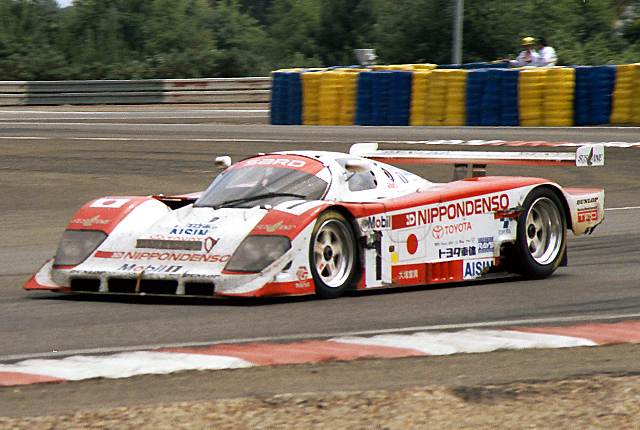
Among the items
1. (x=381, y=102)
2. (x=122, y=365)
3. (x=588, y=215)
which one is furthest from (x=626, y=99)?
(x=122, y=365)

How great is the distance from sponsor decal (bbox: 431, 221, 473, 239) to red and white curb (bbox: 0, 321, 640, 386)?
2163 mm

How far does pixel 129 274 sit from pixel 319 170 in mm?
1659

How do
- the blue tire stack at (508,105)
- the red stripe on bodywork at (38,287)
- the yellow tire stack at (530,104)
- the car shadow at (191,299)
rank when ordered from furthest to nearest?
the blue tire stack at (508,105) < the yellow tire stack at (530,104) < the red stripe on bodywork at (38,287) < the car shadow at (191,299)

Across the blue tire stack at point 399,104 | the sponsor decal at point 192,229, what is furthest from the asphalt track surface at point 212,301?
the blue tire stack at point 399,104

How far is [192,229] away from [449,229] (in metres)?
2.08

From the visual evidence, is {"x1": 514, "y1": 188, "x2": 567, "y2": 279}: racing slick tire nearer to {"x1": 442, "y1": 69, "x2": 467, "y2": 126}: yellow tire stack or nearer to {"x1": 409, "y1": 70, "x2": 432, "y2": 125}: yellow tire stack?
{"x1": 442, "y1": 69, "x2": 467, "y2": 126}: yellow tire stack

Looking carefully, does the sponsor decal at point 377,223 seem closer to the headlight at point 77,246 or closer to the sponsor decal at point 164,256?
the sponsor decal at point 164,256

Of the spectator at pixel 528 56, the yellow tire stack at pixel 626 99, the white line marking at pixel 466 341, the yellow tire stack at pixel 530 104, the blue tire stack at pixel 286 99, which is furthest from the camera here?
the blue tire stack at pixel 286 99

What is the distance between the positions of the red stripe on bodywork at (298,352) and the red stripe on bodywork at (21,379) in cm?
84

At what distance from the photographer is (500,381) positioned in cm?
619

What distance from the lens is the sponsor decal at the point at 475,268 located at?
10.1 meters

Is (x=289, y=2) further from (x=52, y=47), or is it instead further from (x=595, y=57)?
(x=595, y=57)

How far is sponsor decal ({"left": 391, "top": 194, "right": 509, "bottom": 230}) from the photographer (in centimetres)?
960

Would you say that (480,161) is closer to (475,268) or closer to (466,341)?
(475,268)
